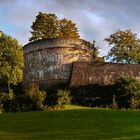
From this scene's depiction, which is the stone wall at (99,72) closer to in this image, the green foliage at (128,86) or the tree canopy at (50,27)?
the green foliage at (128,86)

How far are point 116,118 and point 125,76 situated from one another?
78.2 ft

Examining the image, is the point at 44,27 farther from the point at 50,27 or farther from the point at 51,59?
the point at 51,59

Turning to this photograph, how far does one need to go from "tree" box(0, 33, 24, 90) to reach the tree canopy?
1487 cm

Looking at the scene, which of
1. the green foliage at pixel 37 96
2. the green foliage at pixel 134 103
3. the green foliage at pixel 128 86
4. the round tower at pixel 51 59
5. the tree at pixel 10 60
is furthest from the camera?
the round tower at pixel 51 59

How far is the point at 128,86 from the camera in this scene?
2036 inches

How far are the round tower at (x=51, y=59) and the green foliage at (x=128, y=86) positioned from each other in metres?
7.04

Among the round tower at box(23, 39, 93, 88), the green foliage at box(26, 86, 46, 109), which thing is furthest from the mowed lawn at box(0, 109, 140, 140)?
the round tower at box(23, 39, 93, 88)

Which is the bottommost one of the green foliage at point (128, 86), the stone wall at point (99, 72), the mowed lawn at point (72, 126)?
the mowed lawn at point (72, 126)

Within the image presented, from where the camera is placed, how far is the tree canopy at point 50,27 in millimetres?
68700

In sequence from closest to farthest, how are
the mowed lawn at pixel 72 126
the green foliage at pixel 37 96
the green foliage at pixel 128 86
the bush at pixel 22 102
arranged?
the mowed lawn at pixel 72 126
the bush at pixel 22 102
the green foliage at pixel 37 96
the green foliage at pixel 128 86

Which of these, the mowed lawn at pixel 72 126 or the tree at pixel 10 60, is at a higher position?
the tree at pixel 10 60

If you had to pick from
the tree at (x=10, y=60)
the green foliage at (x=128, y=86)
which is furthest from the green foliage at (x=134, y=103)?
the tree at (x=10, y=60)

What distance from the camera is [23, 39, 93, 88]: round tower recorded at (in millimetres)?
58531

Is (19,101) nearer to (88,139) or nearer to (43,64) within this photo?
(43,64)
